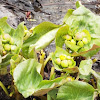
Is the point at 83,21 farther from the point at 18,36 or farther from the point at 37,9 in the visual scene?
the point at 37,9

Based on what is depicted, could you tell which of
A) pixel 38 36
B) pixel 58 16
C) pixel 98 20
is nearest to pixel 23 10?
pixel 58 16

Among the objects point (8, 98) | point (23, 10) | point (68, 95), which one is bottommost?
point (8, 98)

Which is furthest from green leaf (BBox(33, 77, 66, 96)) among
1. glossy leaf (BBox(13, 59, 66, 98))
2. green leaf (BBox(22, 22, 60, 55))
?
green leaf (BBox(22, 22, 60, 55))

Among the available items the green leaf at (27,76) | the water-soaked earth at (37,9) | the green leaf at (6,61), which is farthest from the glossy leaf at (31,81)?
the water-soaked earth at (37,9)

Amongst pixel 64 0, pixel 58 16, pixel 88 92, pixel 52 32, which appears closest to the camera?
pixel 88 92

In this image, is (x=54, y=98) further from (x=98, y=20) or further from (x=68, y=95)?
(x=98, y=20)

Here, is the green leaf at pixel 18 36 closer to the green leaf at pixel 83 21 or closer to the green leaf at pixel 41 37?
the green leaf at pixel 41 37
